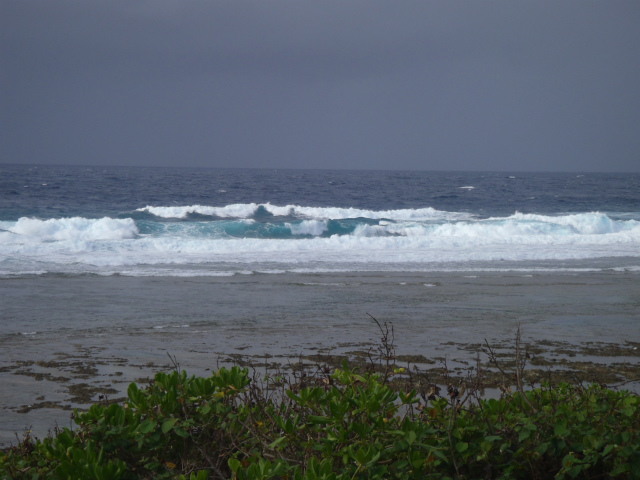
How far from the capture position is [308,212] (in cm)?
4125

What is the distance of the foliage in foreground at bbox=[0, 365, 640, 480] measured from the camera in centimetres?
224

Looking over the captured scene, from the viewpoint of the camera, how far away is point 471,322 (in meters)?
9.89

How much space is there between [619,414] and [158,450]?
1.87 meters

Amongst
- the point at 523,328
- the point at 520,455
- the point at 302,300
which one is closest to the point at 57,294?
the point at 302,300

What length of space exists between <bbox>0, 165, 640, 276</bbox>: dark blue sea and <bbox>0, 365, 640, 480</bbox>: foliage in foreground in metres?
12.5

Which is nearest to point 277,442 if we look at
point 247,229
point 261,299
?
point 261,299

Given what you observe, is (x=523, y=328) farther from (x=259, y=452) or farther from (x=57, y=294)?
(x=57, y=294)

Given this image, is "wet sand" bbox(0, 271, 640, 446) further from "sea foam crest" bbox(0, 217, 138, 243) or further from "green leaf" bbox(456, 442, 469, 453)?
"sea foam crest" bbox(0, 217, 138, 243)

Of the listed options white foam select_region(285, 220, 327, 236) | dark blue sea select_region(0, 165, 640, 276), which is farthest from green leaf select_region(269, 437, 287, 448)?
white foam select_region(285, 220, 327, 236)

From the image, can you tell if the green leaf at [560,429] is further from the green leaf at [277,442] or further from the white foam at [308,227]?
the white foam at [308,227]

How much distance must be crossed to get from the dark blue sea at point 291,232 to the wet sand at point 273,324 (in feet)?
7.87

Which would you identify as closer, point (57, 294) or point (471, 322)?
point (471, 322)

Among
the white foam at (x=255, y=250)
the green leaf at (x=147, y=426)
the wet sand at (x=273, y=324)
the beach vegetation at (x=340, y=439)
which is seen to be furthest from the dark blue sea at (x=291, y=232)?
the green leaf at (x=147, y=426)

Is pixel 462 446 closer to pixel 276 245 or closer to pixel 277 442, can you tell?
pixel 277 442
